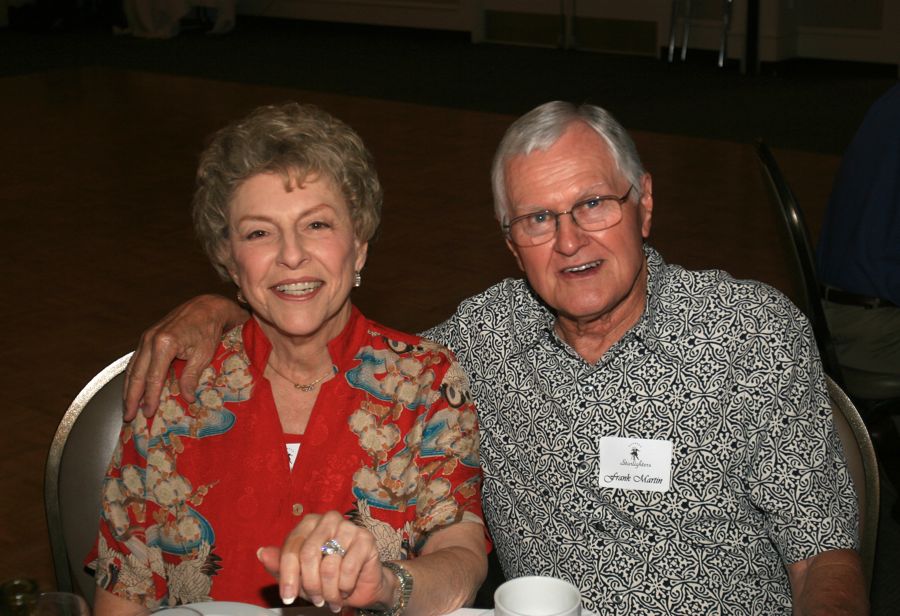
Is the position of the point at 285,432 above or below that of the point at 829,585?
above

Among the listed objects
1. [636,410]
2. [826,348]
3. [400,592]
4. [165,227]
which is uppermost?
[636,410]

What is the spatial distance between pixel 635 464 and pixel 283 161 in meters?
0.78

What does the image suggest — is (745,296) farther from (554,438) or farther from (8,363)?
(8,363)

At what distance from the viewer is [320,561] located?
4.30 feet

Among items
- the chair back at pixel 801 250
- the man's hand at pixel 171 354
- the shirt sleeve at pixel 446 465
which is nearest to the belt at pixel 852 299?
the chair back at pixel 801 250

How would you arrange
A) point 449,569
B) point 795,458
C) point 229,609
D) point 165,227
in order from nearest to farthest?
point 229,609 < point 449,569 < point 795,458 < point 165,227

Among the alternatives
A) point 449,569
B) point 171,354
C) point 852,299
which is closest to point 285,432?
point 171,354

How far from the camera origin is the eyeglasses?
194 cm

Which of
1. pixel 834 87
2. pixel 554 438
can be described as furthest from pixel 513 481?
pixel 834 87

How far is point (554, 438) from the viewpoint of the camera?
193 centimetres

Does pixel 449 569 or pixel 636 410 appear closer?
pixel 449 569

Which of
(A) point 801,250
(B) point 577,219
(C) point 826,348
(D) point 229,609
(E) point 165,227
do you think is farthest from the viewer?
(E) point 165,227

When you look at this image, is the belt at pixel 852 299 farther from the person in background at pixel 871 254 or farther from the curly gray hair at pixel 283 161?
the curly gray hair at pixel 283 161

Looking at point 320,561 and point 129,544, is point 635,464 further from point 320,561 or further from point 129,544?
point 129,544
